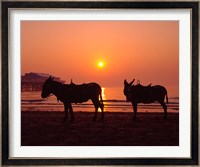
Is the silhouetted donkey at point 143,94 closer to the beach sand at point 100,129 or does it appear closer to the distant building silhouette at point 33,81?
the beach sand at point 100,129

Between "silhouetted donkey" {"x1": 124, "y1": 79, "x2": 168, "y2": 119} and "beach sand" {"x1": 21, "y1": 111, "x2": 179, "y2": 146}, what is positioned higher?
"silhouetted donkey" {"x1": 124, "y1": 79, "x2": 168, "y2": 119}

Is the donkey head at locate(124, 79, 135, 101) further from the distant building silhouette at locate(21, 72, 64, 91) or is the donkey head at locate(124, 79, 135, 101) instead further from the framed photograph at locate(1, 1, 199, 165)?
the distant building silhouette at locate(21, 72, 64, 91)

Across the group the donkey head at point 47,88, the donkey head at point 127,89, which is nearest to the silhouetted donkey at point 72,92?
the donkey head at point 47,88

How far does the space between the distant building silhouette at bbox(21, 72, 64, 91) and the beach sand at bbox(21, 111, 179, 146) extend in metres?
0.17

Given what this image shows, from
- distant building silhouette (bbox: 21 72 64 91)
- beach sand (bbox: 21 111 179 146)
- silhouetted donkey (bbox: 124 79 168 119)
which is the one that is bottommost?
beach sand (bbox: 21 111 179 146)

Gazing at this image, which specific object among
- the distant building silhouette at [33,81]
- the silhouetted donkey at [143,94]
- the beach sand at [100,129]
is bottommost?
the beach sand at [100,129]

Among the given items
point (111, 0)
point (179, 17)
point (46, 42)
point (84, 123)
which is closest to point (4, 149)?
point (84, 123)

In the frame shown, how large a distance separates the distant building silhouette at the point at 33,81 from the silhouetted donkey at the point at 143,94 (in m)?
0.48

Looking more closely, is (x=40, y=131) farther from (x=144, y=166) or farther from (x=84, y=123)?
(x=144, y=166)

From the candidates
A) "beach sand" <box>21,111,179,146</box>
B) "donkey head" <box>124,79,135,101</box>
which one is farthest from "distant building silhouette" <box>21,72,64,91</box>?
"donkey head" <box>124,79,135,101</box>

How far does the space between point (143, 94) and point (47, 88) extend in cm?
66

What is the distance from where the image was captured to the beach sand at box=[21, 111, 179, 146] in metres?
2.75

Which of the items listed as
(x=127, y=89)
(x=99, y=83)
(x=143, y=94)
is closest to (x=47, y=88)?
(x=99, y=83)

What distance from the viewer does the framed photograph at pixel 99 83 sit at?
270cm
